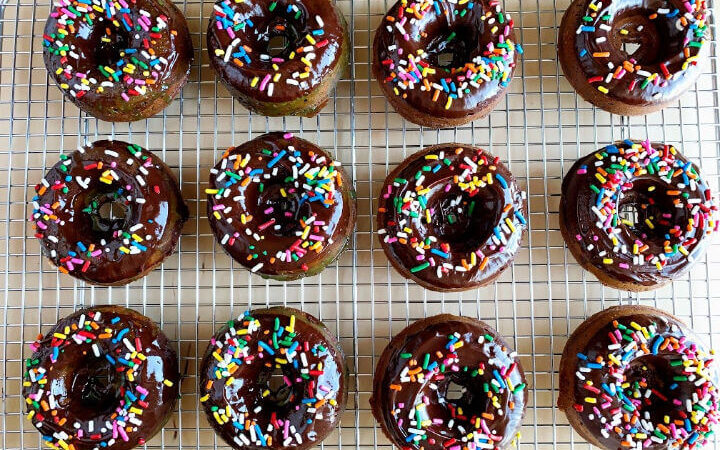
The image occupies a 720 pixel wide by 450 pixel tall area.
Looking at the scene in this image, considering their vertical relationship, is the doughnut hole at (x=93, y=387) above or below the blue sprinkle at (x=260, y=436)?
above

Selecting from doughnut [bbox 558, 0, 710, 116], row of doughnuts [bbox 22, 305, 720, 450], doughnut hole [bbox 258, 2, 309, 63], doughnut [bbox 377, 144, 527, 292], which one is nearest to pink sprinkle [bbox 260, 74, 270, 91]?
doughnut hole [bbox 258, 2, 309, 63]

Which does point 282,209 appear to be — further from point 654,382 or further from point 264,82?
point 654,382

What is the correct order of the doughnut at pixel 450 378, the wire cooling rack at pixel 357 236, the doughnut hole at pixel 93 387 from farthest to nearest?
1. the wire cooling rack at pixel 357 236
2. the doughnut hole at pixel 93 387
3. the doughnut at pixel 450 378

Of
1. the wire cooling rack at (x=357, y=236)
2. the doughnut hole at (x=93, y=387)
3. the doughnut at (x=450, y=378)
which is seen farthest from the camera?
the wire cooling rack at (x=357, y=236)

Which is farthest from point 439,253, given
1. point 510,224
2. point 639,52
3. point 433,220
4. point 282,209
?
point 639,52

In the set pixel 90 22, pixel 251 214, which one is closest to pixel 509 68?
pixel 251 214

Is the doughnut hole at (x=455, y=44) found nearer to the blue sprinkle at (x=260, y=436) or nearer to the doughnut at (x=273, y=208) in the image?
the doughnut at (x=273, y=208)

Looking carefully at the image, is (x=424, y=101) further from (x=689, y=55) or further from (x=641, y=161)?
(x=689, y=55)

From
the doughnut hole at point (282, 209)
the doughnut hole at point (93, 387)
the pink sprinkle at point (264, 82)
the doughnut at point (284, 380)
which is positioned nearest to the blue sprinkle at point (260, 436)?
the doughnut at point (284, 380)
